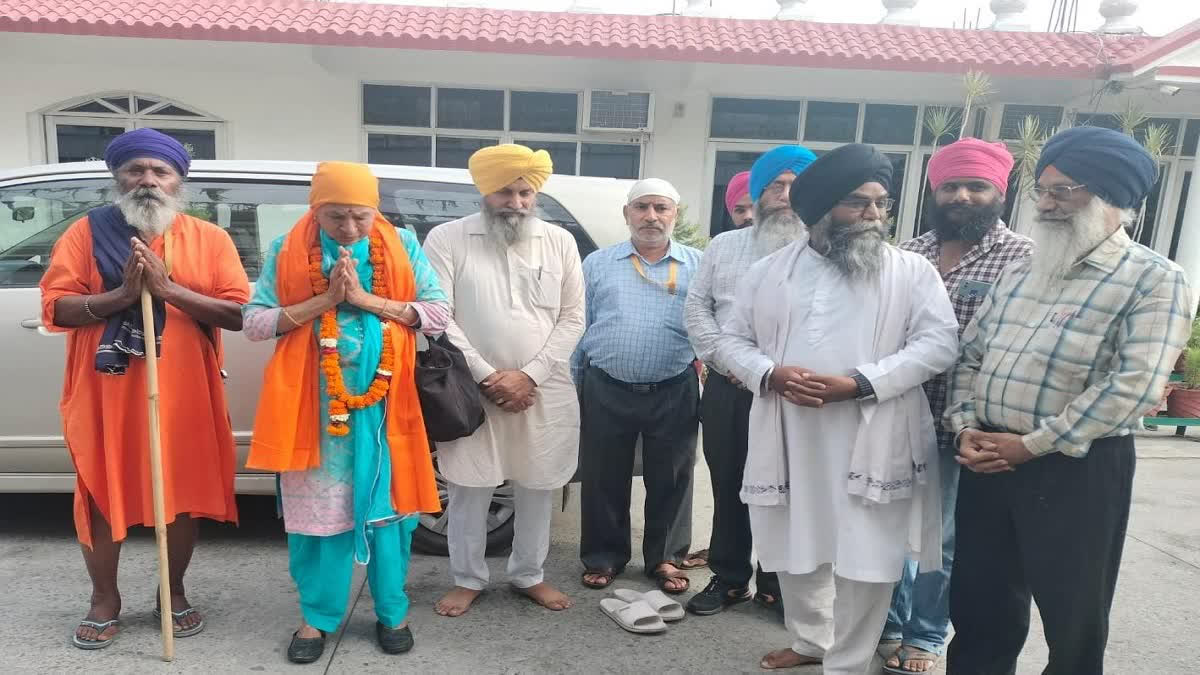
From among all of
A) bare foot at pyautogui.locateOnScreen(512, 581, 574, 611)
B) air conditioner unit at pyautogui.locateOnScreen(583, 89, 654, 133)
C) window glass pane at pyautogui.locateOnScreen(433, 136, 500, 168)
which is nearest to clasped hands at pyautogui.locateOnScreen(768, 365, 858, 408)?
bare foot at pyautogui.locateOnScreen(512, 581, 574, 611)

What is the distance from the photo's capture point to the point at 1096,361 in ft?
6.57

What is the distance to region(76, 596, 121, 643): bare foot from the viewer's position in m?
2.72

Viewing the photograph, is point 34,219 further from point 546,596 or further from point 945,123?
point 945,123

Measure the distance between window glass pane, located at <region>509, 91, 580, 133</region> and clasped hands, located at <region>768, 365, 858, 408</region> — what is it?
656 centimetres

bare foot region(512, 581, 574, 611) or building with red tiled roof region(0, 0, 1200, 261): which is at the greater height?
building with red tiled roof region(0, 0, 1200, 261)

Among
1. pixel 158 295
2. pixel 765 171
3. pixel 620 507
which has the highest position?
pixel 765 171

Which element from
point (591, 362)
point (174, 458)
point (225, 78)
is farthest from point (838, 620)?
point (225, 78)

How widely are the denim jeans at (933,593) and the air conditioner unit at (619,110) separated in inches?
241

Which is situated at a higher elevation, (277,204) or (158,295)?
(277,204)

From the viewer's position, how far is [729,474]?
121 inches

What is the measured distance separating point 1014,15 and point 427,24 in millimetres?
7273

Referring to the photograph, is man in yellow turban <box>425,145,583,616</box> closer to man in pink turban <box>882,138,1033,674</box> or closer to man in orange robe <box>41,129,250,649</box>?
man in orange robe <box>41,129,250,649</box>

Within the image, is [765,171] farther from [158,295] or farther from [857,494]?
[158,295]

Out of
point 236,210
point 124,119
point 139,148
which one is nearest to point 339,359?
point 139,148
